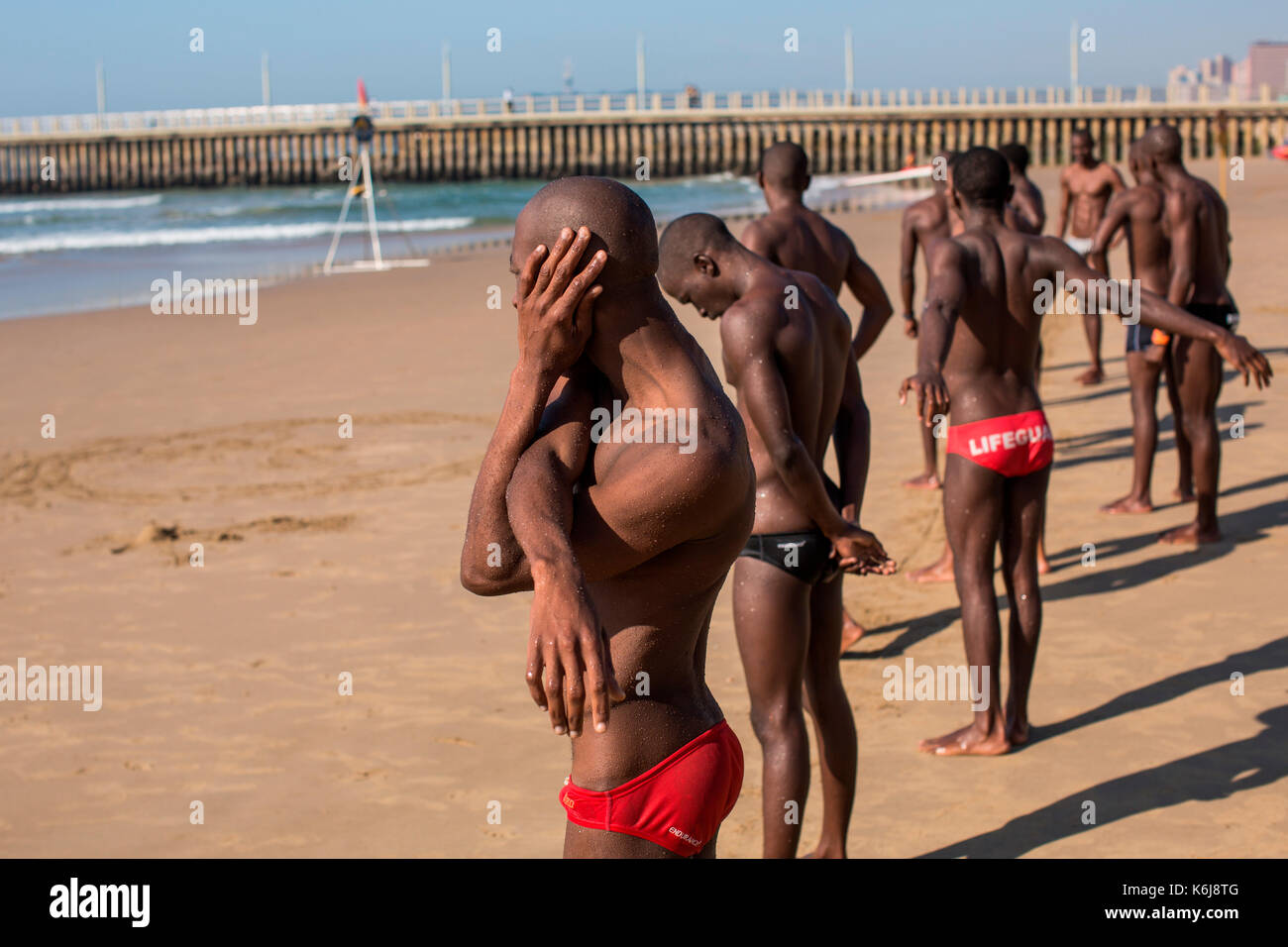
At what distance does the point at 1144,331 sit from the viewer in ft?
25.4

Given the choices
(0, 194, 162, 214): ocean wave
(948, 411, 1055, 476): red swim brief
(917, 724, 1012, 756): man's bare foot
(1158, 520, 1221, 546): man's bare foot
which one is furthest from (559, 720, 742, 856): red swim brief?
(0, 194, 162, 214): ocean wave

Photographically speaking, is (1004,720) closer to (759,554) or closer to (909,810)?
(909,810)

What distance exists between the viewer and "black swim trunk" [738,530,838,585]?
3.93 meters

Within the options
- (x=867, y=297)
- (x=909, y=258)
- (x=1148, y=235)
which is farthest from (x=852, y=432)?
(x=909, y=258)

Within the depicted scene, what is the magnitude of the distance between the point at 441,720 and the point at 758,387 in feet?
7.63

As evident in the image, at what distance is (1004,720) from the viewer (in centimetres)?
505

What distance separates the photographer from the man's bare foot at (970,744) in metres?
4.95

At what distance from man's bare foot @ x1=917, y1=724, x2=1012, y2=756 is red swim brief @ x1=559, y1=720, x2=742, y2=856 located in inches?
107

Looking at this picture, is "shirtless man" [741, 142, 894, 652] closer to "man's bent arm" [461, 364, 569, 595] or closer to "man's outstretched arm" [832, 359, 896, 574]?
"man's outstretched arm" [832, 359, 896, 574]

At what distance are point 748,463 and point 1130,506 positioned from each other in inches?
251

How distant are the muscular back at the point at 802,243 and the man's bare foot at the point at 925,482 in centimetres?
282

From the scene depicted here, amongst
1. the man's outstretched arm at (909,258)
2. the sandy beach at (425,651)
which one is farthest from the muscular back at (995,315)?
the man's outstretched arm at (909,258)

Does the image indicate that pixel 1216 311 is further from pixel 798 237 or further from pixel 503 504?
pixel 503 504
